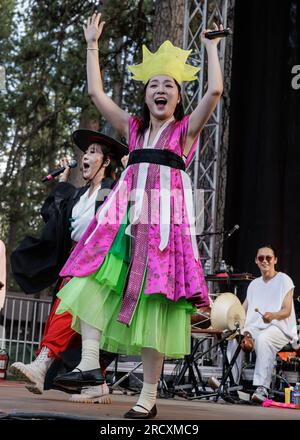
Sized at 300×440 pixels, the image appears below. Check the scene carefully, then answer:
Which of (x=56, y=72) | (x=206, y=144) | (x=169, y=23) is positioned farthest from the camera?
(x=56, y=72)

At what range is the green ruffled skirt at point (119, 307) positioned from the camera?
10.8 feet

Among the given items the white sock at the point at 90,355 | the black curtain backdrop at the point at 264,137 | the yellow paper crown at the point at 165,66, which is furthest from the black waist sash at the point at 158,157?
the black curtain backdrop at the point at 264,137

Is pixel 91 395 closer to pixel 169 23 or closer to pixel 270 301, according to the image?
pixel 270 301

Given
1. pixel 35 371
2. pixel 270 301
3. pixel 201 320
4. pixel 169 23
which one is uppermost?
pixel 169 23

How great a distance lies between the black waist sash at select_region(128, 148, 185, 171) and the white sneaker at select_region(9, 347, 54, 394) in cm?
152

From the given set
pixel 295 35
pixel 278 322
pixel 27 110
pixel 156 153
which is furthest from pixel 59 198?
pixel 27 110

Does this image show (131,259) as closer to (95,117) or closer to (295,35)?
(295,35)

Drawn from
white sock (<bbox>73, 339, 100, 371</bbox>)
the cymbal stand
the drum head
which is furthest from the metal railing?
white sock (<bbox>73, 339, 100, 371</bbox>)

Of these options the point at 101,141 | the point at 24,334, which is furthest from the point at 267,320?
the point at 24,334

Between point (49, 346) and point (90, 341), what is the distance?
1423mm

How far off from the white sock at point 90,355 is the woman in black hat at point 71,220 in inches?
50.5

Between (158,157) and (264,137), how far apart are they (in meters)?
5.36

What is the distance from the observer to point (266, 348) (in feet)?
21.2

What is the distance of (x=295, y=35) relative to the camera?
8609mm
